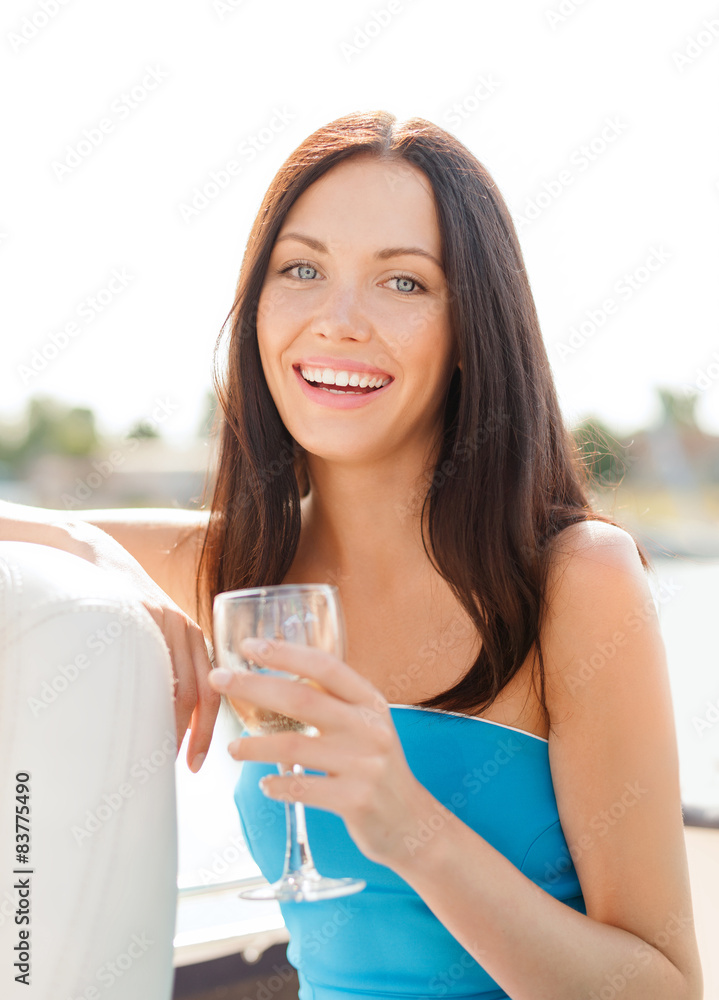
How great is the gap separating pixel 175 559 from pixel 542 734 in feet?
3.04

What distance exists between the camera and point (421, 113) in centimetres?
174

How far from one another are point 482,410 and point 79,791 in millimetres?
1032

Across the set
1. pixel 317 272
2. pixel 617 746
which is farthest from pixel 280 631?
pixel 317 272

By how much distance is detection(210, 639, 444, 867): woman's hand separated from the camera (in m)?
0.76

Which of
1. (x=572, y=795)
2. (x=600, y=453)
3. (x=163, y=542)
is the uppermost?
(x=600, y=453)

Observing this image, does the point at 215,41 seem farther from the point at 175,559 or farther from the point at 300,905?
the point at 300,905

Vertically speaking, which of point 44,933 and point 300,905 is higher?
point 44,933

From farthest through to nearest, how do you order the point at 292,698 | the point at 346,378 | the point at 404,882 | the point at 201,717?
the point at 346,378 < the point at 404,882 < the point at 201,717 < the point at 292,698

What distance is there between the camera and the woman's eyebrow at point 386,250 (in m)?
1.54

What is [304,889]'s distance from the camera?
35.2 inches

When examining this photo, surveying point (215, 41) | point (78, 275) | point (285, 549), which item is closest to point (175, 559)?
point (285, 549)

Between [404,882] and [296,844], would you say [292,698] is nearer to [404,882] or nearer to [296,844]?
[296,844]

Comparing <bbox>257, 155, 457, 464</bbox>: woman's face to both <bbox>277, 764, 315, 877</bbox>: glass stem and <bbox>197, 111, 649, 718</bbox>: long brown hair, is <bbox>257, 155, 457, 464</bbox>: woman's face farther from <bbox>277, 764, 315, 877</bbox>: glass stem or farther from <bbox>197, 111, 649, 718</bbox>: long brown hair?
<bbox>277, 764, 315, 877</bbox>: glass stem

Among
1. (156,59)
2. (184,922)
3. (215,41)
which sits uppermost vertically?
(215,41)
